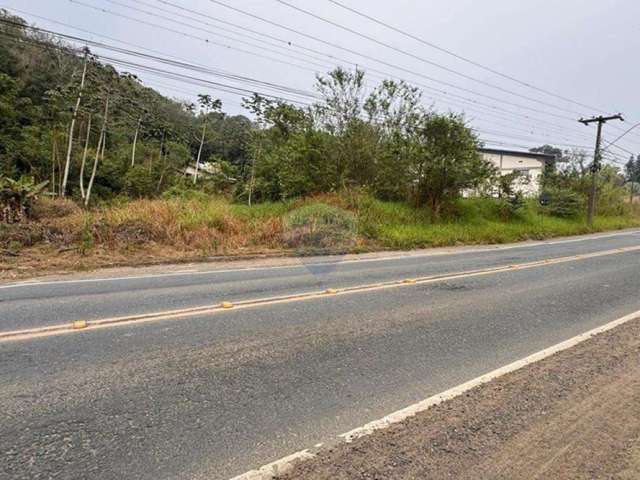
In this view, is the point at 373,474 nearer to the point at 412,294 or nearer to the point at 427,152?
the point at 412,294

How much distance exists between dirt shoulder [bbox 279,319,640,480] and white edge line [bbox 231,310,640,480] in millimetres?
56

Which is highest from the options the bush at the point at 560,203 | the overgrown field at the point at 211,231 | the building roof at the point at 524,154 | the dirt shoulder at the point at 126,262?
the building roof at the point at 524,154

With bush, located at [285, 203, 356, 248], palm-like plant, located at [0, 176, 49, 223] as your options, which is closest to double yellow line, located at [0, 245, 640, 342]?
bush, located at [285, 203, 356, 248]

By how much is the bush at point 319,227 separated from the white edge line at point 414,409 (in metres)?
8.89

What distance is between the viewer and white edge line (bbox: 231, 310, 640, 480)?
2.29m

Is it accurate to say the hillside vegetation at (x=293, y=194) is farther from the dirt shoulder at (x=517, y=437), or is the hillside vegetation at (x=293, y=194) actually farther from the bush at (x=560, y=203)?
the dirt shoulder at (x=517, y=437)

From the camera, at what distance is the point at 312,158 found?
1759cm

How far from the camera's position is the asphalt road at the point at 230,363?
249 cm

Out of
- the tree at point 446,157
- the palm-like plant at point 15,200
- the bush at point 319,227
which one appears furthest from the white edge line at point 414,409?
the tree at point 446,157

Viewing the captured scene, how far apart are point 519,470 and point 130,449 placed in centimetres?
245

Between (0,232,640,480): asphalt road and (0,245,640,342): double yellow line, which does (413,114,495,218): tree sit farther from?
(0,232,640,480): asphalt road

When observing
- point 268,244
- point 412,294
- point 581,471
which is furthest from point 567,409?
point 268,244

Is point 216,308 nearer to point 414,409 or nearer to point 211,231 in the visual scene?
point 414,409

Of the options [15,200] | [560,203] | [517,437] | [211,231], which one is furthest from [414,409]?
[560,203]
